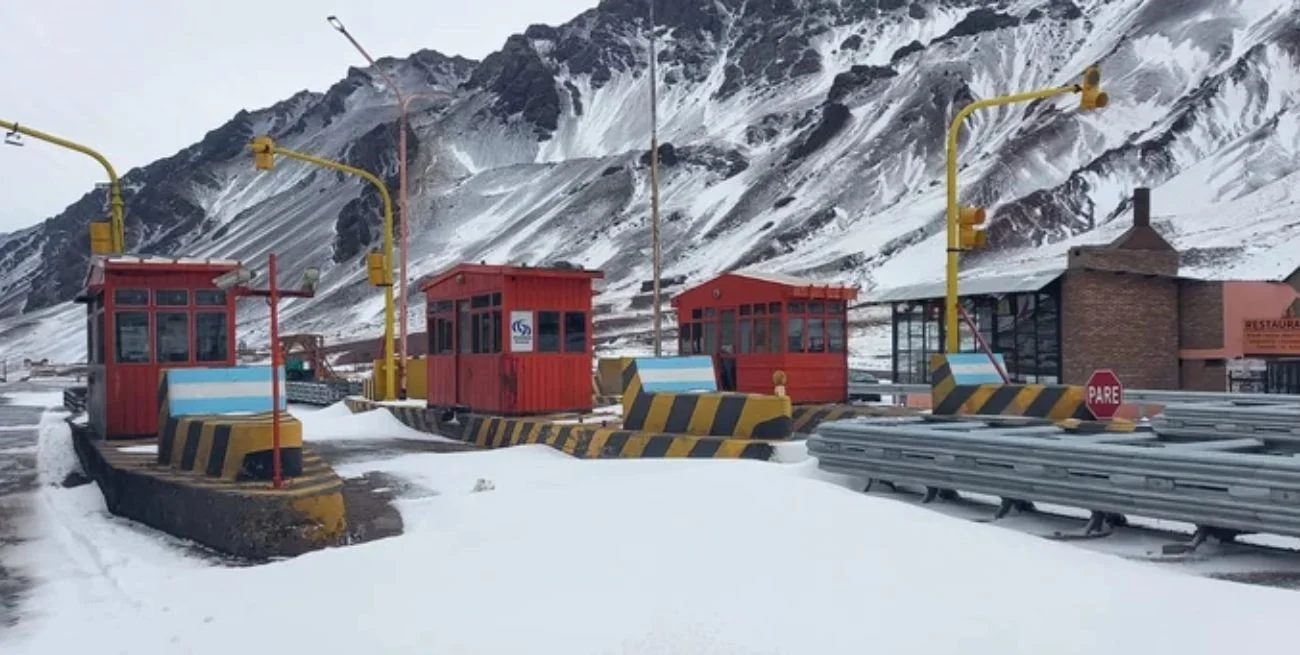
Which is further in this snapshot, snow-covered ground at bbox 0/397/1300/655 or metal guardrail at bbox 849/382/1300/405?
metal guardrail at bbox 849/382/1300/405

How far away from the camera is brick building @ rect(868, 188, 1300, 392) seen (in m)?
25.4

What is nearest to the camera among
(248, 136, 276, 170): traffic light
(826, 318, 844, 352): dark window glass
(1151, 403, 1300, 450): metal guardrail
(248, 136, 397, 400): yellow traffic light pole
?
(1151, 403, 1300, 450): metal guardrail

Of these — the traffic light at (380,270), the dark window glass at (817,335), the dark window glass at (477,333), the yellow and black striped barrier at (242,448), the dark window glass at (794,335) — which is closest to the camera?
the yellow and black striped barrier at (242,448)

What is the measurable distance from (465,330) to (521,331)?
1.77m

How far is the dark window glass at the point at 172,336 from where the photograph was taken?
1447 centimetres

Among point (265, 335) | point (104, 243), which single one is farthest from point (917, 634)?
point (265, 335)

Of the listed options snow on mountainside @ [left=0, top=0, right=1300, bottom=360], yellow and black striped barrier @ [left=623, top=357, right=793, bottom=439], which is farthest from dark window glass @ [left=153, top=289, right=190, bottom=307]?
snow on mountainside @ [left=0, top=0, right=1300, bottom=360]

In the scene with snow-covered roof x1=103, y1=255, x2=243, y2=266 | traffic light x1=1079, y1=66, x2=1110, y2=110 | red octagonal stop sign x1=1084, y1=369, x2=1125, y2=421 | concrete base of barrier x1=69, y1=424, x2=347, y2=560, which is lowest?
concrete base of barrier x1=69, y1=424, x2=347, y2=560

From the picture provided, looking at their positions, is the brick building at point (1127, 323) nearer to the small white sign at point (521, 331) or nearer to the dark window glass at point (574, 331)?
the dark window glass at point (574, 331)

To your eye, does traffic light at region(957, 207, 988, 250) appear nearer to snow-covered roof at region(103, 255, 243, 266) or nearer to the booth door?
the booth door

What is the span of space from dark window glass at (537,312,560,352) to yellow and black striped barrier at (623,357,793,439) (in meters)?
2.62

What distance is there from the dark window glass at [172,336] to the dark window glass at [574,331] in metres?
5.63

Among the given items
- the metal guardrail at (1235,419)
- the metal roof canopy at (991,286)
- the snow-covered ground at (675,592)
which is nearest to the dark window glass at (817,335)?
the metal roof canopy at (991,286)

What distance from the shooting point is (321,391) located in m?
33.1
